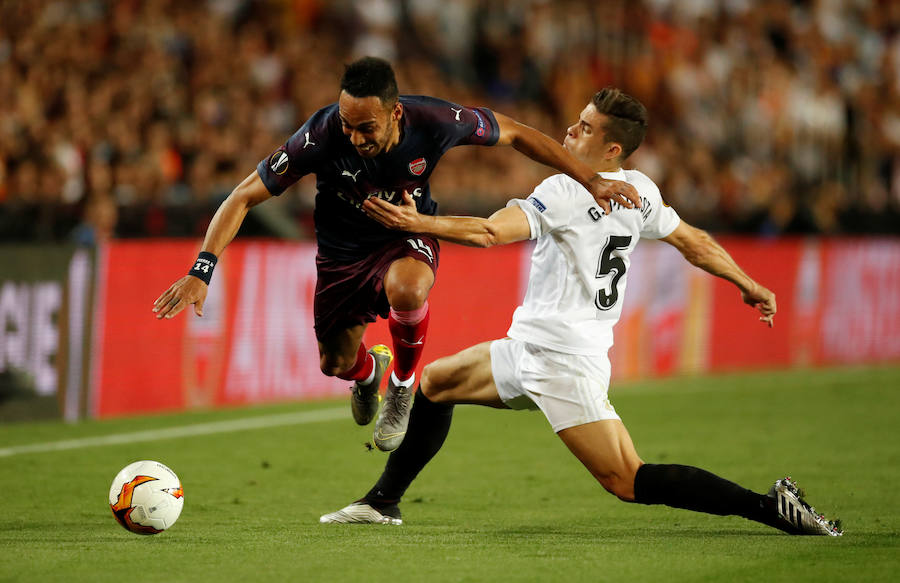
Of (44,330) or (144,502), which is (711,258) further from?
(44,330)

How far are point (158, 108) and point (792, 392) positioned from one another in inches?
309

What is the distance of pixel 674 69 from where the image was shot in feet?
68.0

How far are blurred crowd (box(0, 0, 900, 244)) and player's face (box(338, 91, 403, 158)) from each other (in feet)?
19.7

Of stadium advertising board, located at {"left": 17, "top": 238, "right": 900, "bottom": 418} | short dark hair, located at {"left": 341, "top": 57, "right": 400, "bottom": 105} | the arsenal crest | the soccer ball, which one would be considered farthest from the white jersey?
stadium advertising board, located at {"left": 17, "top": 238, "right": 900, "bottom": 418}

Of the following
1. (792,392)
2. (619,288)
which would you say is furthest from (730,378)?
(619,288)

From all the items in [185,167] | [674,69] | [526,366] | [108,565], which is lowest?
[108,565]

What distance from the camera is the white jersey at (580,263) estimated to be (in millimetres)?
6410

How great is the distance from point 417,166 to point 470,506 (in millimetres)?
2151

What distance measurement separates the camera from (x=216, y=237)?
21.3 ft

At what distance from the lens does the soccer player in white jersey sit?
6.29 meters

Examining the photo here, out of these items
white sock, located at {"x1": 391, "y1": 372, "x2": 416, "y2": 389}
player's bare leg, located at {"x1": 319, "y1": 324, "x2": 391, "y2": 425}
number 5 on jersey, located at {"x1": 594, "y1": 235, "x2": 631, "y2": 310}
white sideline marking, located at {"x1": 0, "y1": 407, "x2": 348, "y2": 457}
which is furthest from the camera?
white sideline marking, located at {"x1": 0, "y1": 407, "x2": 348, "y2": 457}

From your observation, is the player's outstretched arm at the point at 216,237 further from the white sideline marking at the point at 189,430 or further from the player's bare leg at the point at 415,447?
the white sideline marking at the point at 189,430

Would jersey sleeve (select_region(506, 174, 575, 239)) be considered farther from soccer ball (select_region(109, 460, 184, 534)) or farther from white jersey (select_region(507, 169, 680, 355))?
soccer ball (select_region(109, 460, 184, 534))

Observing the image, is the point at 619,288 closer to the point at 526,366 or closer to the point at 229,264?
the point at 526,366
